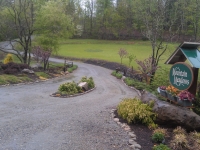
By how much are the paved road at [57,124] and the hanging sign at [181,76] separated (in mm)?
2804

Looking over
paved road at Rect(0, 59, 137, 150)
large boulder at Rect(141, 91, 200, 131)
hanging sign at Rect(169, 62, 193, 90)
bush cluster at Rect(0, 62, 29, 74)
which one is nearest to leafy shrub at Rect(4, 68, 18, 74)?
bush cluster at Rect(0, 62, 29, 74)

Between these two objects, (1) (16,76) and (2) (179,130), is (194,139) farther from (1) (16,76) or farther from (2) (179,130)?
(1) (16,76)

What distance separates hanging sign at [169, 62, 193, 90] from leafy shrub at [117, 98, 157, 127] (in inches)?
49.4

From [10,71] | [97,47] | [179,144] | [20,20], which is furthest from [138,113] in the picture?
[97,47]

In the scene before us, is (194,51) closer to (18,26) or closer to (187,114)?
(187,114)

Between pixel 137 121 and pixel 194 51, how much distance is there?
11.4ft

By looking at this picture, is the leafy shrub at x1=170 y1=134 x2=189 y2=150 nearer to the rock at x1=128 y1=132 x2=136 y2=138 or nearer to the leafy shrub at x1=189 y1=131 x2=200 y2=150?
the leafy shrub at x1=189 y1=131 x2=200 y2=150

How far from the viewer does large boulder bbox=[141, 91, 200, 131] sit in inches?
297

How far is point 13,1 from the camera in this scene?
25266 millimetres

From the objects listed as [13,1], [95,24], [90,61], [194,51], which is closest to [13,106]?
[194,51]

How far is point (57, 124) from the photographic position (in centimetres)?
817

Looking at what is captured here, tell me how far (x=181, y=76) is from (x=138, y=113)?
209 cm

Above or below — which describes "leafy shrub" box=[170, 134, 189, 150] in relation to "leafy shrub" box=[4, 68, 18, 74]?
below

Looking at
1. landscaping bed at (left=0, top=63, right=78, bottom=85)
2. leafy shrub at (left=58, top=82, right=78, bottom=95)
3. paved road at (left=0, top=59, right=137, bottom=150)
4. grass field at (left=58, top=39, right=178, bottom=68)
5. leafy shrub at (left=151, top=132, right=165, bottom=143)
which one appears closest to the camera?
paved road at (left=0, top=59, right=137, bottom=150)
